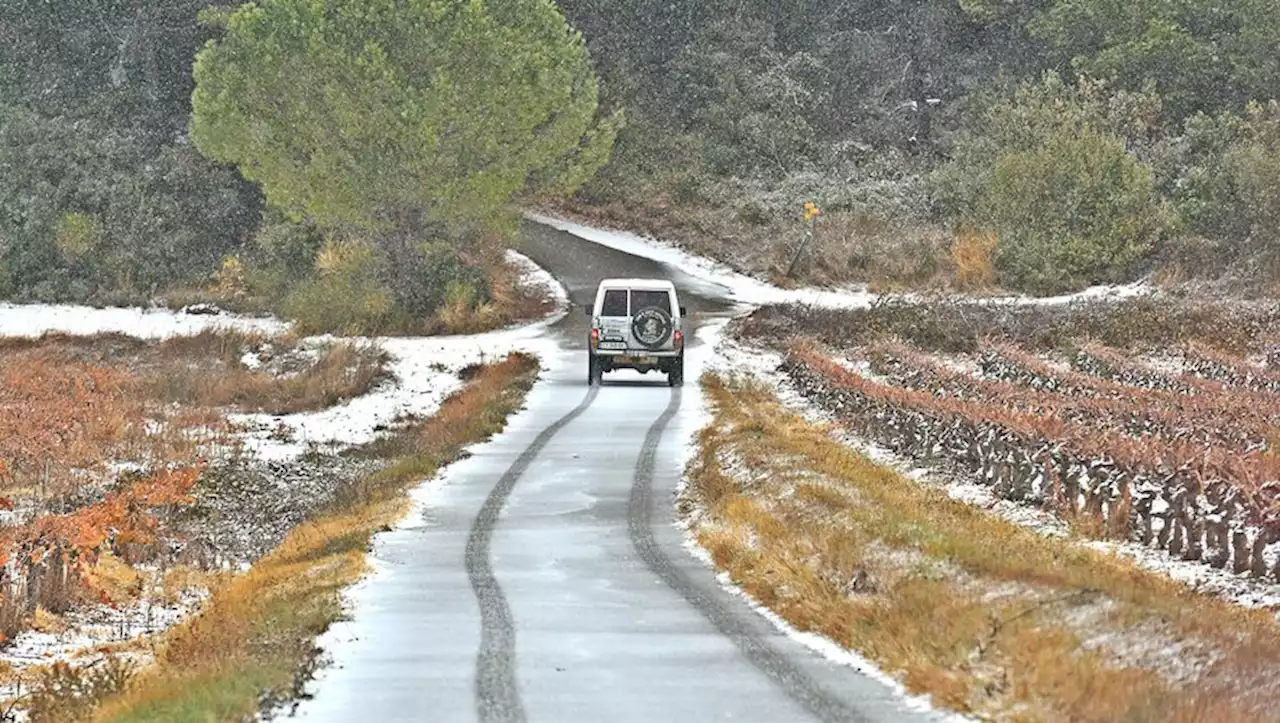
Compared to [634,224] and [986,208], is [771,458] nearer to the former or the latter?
[986,208]

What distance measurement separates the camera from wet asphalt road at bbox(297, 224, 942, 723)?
876 cm

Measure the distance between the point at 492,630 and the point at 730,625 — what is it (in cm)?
165

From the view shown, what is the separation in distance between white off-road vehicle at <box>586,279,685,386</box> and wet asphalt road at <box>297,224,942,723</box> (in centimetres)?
744

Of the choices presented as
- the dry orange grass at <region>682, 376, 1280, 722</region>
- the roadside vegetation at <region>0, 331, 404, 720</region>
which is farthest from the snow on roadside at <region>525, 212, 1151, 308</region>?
the dry orange grass at <region>682, 376, 1280, 722</region>

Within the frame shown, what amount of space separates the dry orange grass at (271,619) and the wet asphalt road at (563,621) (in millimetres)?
301

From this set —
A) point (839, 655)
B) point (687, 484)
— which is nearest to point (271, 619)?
point (839, 655)

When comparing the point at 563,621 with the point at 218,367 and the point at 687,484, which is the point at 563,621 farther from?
the point at 218,367

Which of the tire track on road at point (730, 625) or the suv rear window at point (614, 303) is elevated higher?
the suv rear window at point (614, 303)

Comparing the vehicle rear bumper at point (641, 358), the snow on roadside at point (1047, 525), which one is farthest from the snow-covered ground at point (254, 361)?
the snow on roadside at point (1047, 525)

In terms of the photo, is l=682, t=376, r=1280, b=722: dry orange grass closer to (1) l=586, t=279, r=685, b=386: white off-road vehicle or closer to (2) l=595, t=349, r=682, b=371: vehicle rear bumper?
(1) l=586, t=279, r=685, b=386: white off-road vehicle

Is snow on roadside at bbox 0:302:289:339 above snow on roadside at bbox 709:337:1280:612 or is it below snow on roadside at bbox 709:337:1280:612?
above

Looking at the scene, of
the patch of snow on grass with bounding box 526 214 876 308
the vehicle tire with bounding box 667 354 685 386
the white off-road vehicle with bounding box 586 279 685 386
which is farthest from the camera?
the patch of snow on grass with bounding box 526 214 876 308

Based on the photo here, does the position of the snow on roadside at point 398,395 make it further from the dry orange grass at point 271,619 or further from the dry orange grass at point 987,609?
the dry orange grass at point 987,609

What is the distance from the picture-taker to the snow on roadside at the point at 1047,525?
12289 millimetres
